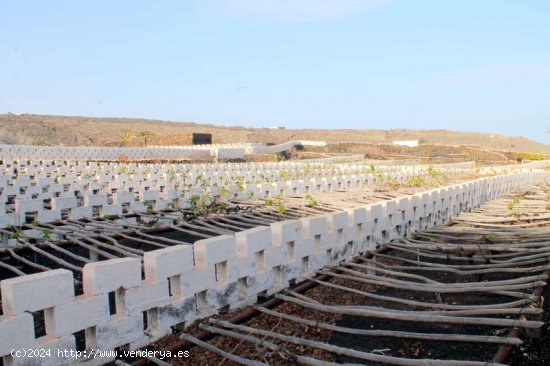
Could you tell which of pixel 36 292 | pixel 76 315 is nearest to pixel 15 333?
pixel 36 292

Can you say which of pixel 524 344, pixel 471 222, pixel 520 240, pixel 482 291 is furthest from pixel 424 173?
pixel 524 344

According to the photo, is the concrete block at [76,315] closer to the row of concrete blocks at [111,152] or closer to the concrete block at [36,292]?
the concrete block at [36,292]

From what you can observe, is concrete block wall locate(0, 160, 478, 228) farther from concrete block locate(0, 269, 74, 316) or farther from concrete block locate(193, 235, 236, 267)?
concrete block locate(0, 269, 74, 316)

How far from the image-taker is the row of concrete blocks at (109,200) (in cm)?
715

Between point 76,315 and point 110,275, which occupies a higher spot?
point 110,275

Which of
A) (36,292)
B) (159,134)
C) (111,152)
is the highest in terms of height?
(159,134)

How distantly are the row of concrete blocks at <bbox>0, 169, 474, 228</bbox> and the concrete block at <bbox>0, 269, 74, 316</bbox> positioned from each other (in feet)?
14.9

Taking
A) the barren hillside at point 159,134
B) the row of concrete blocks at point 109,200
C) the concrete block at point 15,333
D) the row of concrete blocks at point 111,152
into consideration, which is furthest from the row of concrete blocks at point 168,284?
the barren hillside at point 159,134

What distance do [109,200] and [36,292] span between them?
6.24m

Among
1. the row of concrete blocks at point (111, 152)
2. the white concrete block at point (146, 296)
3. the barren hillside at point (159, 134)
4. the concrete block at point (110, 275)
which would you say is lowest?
the white concrete block at point (146, 296)

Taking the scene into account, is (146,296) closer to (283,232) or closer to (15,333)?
(15,333)

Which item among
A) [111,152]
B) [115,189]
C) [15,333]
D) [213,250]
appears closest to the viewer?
[15,333]

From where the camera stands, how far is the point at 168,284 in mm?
3543

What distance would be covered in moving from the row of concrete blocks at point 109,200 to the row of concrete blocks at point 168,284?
12.6 feet
